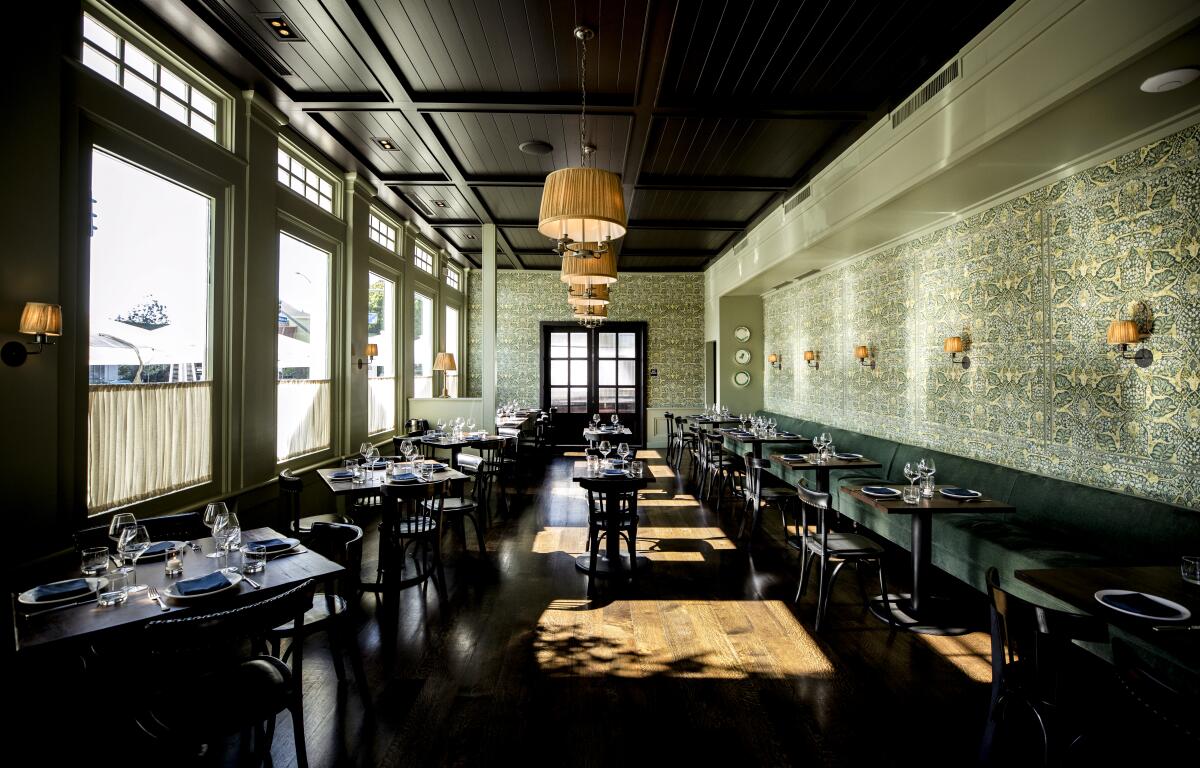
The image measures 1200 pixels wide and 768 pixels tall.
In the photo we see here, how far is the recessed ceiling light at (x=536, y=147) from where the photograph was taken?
5.73 m

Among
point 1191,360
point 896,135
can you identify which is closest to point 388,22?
point 896,135

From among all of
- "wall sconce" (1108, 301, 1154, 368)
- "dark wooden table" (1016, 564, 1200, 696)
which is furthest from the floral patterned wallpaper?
"dark wooden table" (1016, 564, 1200, 696)

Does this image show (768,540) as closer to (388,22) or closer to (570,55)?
(570,55)

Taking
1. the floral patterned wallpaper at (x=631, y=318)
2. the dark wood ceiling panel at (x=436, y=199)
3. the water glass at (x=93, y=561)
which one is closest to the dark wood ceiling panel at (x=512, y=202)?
the dark wood ceiling panel at (x=436, y=199)

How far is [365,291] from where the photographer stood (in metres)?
7.39

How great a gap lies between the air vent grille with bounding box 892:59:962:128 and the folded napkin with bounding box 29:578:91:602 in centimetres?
570

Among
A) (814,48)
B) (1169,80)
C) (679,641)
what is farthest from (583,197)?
(1169,80)

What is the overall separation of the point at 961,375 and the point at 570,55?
4.69 metres

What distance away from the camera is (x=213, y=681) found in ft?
7.64

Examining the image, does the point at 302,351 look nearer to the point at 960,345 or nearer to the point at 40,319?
the point at 40,319

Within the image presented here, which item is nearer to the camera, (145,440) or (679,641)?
(679,641)

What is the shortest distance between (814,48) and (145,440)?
535 cm

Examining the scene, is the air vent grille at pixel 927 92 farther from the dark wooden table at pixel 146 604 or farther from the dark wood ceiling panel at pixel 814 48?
the dark wooden table at pixel 146 604

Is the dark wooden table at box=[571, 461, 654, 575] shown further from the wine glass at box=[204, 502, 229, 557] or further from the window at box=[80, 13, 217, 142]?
the window at box=[80, 13, 217, 142]
